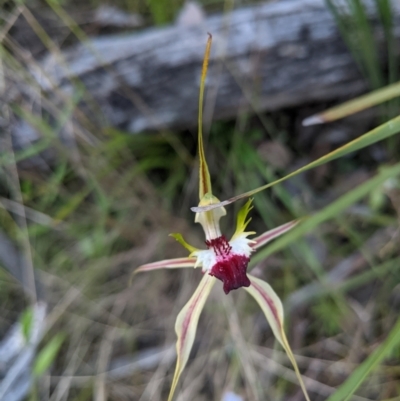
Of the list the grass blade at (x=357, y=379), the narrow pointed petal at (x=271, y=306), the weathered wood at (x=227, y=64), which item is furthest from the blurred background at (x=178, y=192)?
the grass blade at (x=357, y=379)

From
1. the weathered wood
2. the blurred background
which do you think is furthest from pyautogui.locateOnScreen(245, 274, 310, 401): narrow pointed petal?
the weathered wood

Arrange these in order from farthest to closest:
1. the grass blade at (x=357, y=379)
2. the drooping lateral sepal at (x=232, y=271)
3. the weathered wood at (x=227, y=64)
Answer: the weathered wood at (x=227, y=64) → the drooping lateral sepal at (x=232, y=271) → the grass blade at (x=357, y=379)

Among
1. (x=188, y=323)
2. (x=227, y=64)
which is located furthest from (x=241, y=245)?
(x=227, y=64)

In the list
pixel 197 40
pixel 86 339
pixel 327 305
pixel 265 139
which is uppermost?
pixel 197 40

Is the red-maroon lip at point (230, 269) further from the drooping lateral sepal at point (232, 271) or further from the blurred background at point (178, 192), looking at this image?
the blurred background at point (178, 192)

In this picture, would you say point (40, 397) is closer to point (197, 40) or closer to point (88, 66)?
point (88, 66)

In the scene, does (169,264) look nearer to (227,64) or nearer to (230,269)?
(230,269)

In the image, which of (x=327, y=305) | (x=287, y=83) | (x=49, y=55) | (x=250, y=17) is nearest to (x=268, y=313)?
(x=327, y=305)
